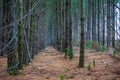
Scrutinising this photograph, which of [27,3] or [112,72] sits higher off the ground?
[27,3]

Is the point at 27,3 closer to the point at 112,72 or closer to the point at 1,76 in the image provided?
the point at 1,76

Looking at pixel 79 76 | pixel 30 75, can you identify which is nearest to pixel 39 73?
pixel 30 75

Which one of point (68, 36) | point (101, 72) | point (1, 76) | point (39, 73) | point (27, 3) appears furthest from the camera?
point (68, 36)

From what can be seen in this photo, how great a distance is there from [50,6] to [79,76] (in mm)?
27201

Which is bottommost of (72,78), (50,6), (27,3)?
(72,78)

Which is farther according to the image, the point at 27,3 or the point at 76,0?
the point at 76,0

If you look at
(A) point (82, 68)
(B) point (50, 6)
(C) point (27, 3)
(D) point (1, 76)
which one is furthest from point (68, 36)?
(B) point (50, 6)

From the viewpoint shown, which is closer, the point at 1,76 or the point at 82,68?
the point at 1,76

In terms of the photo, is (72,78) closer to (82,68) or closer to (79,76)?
(79,76)

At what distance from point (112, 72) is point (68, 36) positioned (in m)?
6.60

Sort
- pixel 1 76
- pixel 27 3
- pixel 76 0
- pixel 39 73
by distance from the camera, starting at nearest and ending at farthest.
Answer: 1. pixel 1 76
2. pixel 39 73
3. pixel 27 3
4. pixel 76 0

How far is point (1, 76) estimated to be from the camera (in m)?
8.55

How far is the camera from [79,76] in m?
8.78

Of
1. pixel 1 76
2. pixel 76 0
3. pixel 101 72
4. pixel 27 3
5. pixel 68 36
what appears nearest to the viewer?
pixel 1 76
